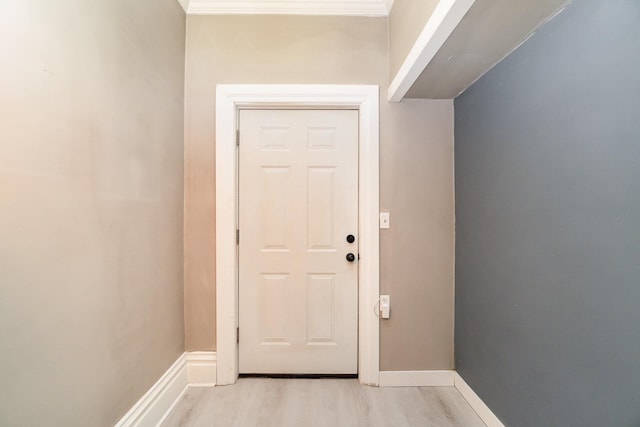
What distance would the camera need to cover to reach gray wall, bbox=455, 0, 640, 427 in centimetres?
88

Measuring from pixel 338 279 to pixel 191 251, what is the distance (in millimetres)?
1064

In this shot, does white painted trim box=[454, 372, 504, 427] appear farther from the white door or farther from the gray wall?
the white door

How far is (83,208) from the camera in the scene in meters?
1.11

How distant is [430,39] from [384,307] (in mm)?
1590

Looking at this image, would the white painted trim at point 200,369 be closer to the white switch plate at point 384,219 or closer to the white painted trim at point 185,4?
the white switch plate at point 384,219

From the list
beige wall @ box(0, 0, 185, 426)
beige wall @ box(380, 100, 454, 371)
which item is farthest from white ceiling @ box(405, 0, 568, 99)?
beige wall @ box(0, 0, 185, 426)

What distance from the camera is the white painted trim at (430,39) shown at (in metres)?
1.07

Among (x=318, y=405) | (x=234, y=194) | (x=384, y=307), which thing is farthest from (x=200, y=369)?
(x=384, y=307)

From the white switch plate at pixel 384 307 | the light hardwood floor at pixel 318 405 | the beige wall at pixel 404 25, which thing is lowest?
the light hardwood floor at pixel 318 405

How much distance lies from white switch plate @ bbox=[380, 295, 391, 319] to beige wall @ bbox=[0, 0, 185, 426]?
1397mm

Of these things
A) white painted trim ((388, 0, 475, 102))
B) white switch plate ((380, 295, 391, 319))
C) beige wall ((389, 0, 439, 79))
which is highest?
beige wall ((389, 0, 439, 79))

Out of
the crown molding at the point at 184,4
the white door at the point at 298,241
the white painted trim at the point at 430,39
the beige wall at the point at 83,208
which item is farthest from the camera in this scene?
the white door at the point at 298,241

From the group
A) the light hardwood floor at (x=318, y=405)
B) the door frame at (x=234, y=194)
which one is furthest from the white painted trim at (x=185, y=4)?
the light hardwood floor at (x=318, y=405)

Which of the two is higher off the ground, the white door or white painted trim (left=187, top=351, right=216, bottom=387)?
the white door
